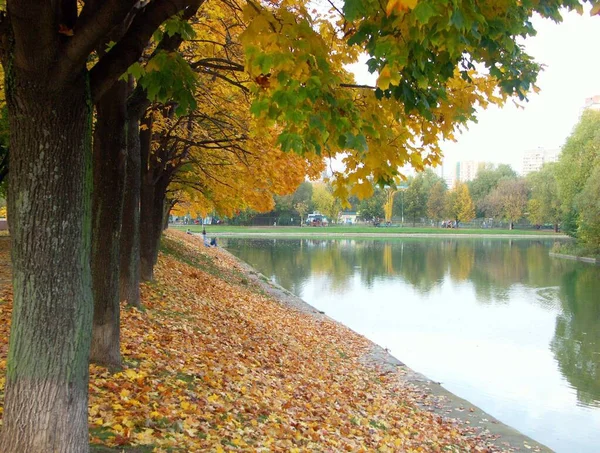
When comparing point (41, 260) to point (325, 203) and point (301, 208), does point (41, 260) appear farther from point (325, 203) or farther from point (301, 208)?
point (325, 203)

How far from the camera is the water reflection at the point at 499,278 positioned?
16531mm

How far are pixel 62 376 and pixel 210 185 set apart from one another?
47.7ft

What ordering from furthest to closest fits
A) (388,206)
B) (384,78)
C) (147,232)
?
(388,206) < (147,232) < (384,78)

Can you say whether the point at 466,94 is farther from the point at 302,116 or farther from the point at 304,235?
the point at 304,235

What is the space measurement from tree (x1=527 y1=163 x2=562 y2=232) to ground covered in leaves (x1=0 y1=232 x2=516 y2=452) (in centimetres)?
Answer: 7123

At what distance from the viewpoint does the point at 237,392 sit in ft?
22.6

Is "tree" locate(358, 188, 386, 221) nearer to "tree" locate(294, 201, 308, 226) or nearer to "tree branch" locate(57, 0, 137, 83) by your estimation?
"tree" locate(294, 201, 308, 226)

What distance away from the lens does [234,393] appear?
6801 mm

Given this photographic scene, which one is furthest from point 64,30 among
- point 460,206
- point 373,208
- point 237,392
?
point 373,208

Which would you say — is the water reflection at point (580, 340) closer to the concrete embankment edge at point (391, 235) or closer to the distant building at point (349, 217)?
the concrete embankment edge at point (391, 235)

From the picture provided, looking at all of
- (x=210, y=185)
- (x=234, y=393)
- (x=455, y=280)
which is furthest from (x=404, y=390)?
(x=455, y=280)

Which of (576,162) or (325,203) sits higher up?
(576,162)

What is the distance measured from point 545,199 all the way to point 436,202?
26290 mm

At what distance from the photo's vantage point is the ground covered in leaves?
510cm
